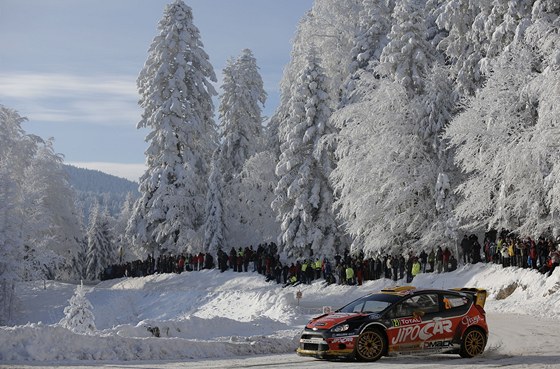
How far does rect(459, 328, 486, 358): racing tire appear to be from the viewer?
16.0 m

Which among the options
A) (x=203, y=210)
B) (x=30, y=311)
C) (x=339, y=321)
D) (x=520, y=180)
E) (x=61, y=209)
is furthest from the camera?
(x=61, y=209)

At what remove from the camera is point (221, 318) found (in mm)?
24734

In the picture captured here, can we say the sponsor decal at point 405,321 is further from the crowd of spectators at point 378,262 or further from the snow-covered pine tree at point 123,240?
the snow-covered pine tree at point 123,240

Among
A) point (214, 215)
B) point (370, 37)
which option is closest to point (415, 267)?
point (370, 37)

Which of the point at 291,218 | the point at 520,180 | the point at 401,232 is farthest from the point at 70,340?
the point at 291,218

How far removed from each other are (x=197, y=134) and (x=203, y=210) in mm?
5112

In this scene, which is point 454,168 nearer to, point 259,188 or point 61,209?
point 259,188

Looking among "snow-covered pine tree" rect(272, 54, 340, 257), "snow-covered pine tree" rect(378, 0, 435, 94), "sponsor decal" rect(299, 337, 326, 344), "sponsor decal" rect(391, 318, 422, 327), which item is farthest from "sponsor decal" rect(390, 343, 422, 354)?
"snow-covered pine tree" rect(272, 54, 340, 257)

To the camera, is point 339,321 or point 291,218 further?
point 291,218

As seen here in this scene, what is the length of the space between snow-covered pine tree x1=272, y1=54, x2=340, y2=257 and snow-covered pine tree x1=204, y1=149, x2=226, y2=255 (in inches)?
287

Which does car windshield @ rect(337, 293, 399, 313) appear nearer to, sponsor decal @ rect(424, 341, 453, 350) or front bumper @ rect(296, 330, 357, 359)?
front bumper @ rect(296, 330, 357, 359)

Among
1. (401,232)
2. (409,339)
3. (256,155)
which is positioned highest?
(256,155)

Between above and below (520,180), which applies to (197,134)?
above

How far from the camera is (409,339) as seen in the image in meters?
15.5
